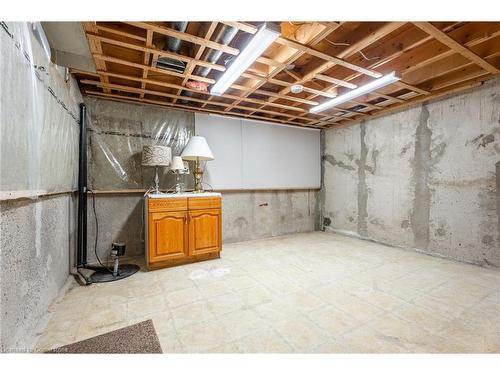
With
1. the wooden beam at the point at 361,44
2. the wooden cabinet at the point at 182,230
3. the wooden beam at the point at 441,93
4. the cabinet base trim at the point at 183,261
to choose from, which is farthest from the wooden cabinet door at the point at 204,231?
the wooden beam at the point at 441,93

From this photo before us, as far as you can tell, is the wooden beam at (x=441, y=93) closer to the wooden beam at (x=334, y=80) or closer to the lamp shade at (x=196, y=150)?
the wooden beam at (x=334, y=80)

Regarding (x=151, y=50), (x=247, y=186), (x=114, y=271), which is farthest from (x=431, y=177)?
(x=114, y=271)

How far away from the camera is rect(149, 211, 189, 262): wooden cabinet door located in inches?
117

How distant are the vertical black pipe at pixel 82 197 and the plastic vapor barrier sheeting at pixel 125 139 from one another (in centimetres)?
31

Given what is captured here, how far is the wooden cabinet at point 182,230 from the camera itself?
2982 mm

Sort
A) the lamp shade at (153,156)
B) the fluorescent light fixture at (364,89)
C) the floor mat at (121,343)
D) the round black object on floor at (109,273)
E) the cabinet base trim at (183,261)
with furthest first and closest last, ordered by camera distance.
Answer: the lamp shade at (153,156)
the cabinet base trim at (183,261)
the fluorescent light fixture at (364,89)
the round black object on floor at (109,273)
the floor mat at (121,343)

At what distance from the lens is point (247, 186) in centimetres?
465

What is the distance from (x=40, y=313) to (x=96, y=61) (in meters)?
2.51

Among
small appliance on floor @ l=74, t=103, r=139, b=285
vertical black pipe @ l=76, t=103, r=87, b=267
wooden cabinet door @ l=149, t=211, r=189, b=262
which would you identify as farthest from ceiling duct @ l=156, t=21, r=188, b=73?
wooden cabinet door @ l=149, t=211, r=189, b=262

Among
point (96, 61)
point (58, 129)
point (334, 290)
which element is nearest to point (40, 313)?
point (58, 129)

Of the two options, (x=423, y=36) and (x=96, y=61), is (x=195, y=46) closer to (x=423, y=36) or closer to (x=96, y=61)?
(x=96, y=61)

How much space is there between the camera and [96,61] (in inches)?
96.8

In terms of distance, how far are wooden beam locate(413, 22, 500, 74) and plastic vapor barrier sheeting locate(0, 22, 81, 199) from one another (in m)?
3.05

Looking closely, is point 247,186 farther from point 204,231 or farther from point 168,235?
point 168,235
